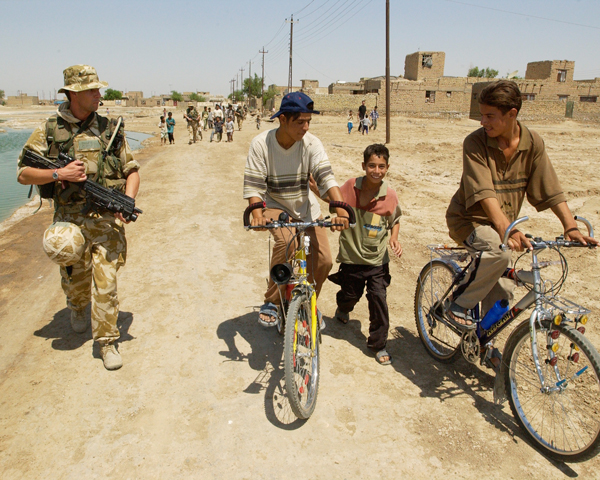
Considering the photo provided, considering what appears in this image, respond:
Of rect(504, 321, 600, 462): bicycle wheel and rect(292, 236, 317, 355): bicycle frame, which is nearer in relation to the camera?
rect(504, 321, 600, 462): bicycle wheel

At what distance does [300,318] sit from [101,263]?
176 cm

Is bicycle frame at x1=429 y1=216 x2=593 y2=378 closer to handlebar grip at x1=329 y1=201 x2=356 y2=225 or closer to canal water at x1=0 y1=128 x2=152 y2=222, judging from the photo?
handlebar grip at x1=329 y1=201 x2=356 y2=225

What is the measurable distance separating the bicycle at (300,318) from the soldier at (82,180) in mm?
1376

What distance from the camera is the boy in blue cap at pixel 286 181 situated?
3.51 m

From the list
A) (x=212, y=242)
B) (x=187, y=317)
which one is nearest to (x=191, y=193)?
(x=212, y=242)

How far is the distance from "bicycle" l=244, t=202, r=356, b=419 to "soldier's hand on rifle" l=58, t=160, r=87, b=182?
54.5 inches

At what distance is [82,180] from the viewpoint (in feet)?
11.3

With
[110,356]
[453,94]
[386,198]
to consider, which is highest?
[453,94]

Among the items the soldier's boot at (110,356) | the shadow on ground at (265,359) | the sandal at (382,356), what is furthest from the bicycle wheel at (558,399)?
the soldier's boot at (110,356)

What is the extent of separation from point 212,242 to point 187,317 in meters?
2.47

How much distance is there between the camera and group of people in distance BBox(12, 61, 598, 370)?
119 inches

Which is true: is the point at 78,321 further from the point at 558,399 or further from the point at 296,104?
the point at 558,399

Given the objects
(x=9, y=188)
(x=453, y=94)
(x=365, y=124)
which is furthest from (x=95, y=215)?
(x=453, y=94)

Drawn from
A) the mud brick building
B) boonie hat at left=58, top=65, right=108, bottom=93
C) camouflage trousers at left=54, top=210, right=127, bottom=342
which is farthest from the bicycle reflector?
the mud brick building
